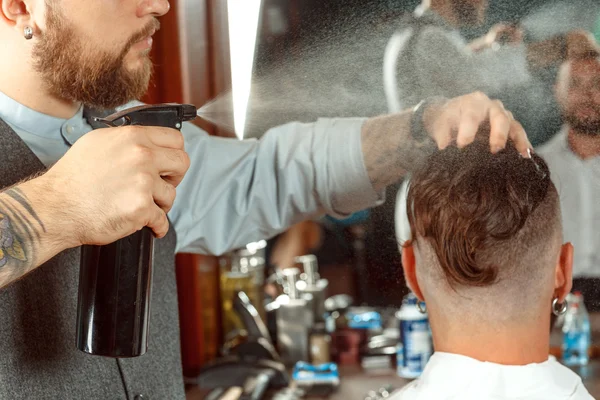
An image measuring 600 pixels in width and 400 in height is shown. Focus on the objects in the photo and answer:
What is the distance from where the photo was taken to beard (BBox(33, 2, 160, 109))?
→ 1.41m

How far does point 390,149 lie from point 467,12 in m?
0.29

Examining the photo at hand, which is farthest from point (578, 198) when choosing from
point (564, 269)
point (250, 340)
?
point (250, 340)

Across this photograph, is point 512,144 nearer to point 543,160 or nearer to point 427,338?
point 543,160

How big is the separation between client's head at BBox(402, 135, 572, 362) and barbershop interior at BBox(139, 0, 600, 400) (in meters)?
0.01

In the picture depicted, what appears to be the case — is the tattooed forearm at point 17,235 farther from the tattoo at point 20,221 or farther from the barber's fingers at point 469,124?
the barber's fingers at point 469,124

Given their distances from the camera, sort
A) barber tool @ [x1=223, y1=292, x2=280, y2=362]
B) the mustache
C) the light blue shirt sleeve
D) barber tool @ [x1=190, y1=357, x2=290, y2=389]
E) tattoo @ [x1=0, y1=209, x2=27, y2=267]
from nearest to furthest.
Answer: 1. tattoo @ [x1=0, y1=209, x2=27, y2=267]
2. the mustache
3. the light blue shirt sleeve
4. barber tool @ [x1=190, y1=357, x2=290, y2=389]
5. barber tool @ [x1=223, y1=292, x2=280, y2=362]

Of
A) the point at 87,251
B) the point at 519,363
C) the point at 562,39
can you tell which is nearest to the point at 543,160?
the point at 562,39

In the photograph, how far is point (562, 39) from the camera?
1.33 metres

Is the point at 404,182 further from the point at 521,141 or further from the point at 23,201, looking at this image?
the point at 23,201

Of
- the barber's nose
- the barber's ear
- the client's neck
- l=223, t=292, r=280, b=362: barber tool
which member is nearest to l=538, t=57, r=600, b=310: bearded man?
the client's neck

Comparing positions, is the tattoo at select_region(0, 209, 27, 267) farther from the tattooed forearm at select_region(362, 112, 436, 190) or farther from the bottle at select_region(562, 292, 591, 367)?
the bottle at select_region(562, 292, 591, 367)

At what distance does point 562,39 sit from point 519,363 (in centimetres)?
58

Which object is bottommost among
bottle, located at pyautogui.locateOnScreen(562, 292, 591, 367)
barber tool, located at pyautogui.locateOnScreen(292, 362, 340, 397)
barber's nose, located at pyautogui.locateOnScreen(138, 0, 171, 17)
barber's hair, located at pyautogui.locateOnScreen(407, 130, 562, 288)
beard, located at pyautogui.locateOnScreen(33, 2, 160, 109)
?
barber tool, located at pyautogui.locateOnScreen(292, 362, 340, 397)

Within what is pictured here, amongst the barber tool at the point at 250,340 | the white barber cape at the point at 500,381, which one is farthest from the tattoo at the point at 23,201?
the barber tool at the point at 250,340
